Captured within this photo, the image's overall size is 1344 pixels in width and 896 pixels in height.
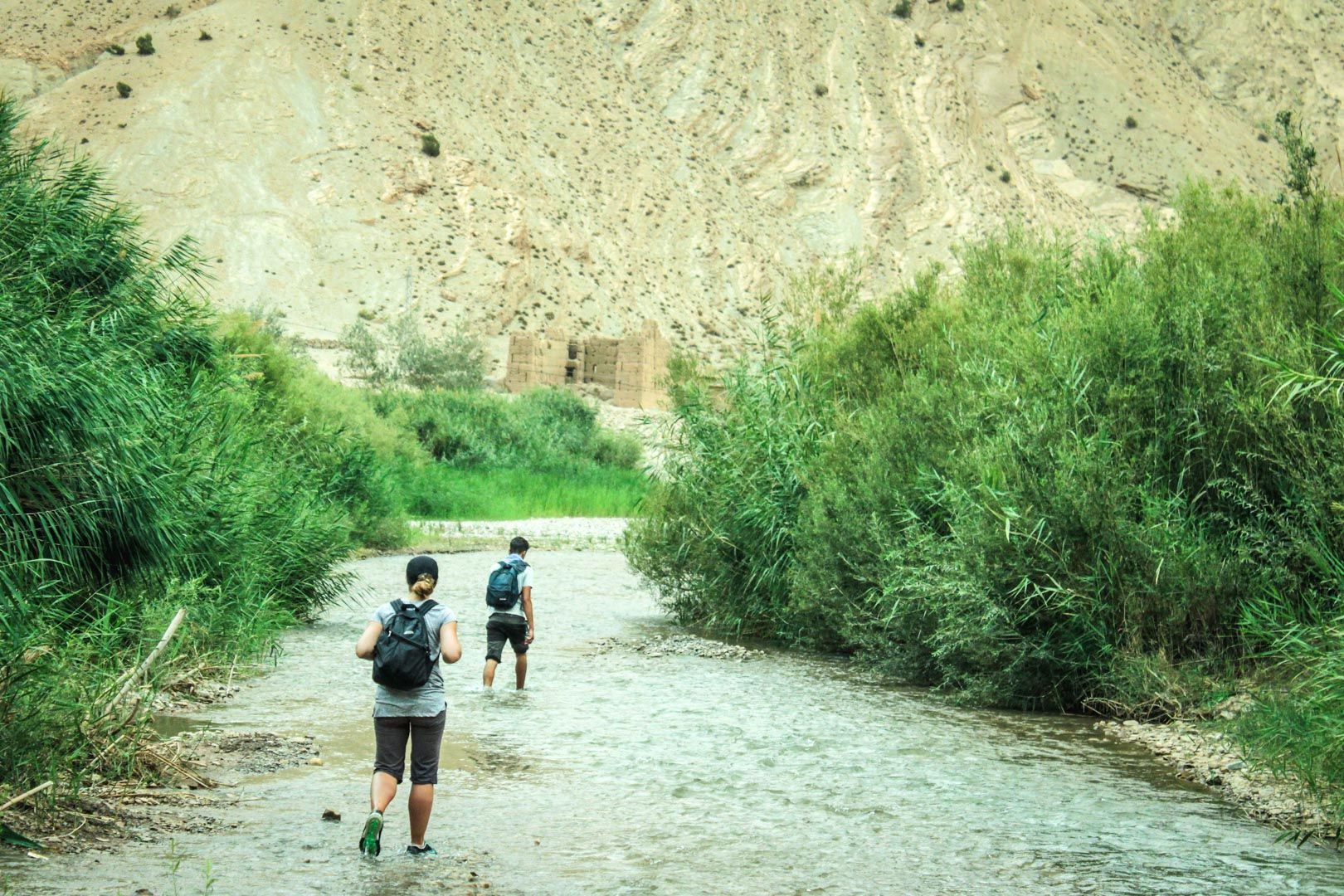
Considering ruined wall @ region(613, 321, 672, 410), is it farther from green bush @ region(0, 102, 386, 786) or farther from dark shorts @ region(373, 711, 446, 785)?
dark shorts @ region(373, 711, 446, 785)

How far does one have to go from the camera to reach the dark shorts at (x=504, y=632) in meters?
12.5

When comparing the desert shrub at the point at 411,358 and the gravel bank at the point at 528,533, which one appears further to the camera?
the desert shrub at the point at 411,358

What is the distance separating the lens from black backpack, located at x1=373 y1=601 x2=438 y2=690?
22.1ft

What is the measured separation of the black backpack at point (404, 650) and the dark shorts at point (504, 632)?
18.4 ft

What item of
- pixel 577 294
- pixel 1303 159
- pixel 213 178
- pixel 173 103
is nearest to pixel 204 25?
pixel 173 103

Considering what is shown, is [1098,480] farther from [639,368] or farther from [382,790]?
[639,368]

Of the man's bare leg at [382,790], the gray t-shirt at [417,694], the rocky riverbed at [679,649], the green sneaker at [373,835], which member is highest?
the gray t-shirt at [417,694]

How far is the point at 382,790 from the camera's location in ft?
22.3

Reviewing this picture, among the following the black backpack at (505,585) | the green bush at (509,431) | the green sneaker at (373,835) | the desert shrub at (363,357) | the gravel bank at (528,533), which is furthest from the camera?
the desert shrub at (363,357)

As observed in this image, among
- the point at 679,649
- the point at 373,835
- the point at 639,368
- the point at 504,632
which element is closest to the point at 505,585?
the point at 504,632

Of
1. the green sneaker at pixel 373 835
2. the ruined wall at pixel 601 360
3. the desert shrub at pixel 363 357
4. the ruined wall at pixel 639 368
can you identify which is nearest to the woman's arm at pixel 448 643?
the green sneaker at pixel 373 835

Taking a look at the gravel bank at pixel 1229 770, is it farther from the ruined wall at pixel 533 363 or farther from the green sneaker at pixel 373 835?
the ruined wall at pixel 533 363

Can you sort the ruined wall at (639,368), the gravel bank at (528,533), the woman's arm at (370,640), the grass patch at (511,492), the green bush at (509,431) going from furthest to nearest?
the ruined wall at (639,368) → the green bush at (509,431) → the grass patch at (511,492) → the gravel bank at (528,533) → the woman's arm at (370,640)

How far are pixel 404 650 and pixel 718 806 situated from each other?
2.79 m
